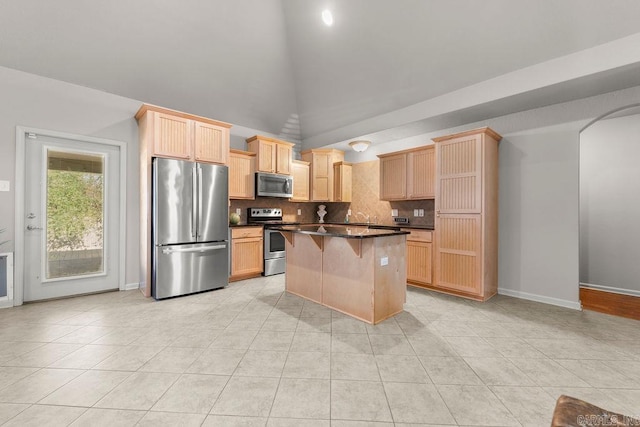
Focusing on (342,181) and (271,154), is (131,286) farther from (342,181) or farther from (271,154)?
(342,181)

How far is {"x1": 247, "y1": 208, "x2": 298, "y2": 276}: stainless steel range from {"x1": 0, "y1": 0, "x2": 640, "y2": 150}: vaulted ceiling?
1825 mm

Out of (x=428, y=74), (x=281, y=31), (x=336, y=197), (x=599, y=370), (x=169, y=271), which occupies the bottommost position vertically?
(x=599, y=370)

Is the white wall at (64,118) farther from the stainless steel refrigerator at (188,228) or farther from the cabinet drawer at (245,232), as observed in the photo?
the cabinet drawer at (245,232)

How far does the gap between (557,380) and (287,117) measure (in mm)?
5571

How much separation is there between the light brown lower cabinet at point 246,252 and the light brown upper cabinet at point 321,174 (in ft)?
5.63

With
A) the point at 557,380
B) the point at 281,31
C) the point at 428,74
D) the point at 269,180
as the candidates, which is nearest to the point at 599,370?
the point at 557,380

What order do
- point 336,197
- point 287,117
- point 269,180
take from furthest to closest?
1. point 336,197
2. point 287,117
3. point 269,180

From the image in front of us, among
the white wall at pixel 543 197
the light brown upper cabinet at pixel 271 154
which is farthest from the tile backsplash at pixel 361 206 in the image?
the white wall at pixel 543 197

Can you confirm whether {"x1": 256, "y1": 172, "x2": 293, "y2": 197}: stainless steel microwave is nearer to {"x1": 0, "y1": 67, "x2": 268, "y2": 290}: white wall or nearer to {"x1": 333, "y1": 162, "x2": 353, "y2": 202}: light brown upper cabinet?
{"x1": 333, "y1": 162, "x2": 353, "y2": 202}: light brown upper cabinet

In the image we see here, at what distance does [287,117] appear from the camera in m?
5.81

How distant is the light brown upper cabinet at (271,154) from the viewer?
17.1 ft

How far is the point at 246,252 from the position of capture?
4.81 meters

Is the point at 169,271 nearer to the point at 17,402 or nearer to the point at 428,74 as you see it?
the point at 17,402

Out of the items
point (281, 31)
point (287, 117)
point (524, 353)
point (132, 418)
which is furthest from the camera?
point (287, 117)
